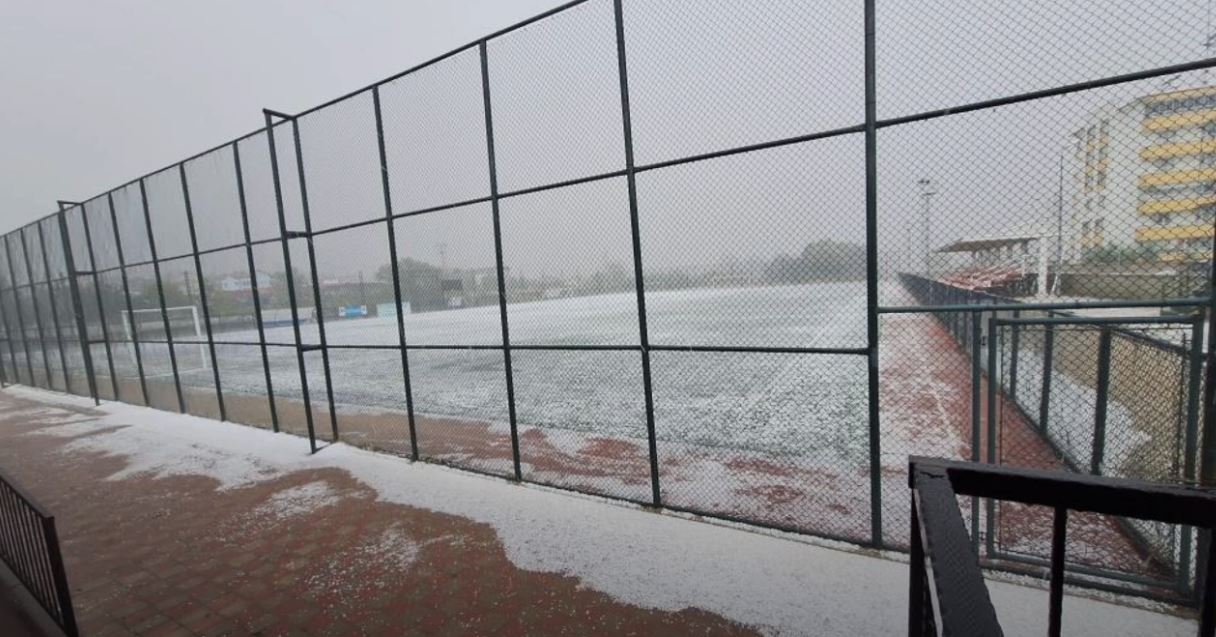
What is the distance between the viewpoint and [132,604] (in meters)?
3.83

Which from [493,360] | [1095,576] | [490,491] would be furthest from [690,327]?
[1095,576]

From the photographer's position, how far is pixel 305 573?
13.1ft

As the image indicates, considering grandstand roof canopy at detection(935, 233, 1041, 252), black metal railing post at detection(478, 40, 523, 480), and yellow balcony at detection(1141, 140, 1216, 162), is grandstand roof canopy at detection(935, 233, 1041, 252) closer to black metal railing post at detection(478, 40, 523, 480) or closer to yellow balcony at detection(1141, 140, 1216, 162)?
yellow balcony at detection(1141, 140, 1216, 162)

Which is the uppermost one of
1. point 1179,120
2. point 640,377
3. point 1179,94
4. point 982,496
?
point 1179,94

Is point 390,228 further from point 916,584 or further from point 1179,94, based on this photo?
point 1179,94

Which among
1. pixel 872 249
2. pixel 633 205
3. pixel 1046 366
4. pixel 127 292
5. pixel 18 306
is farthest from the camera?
pixel 18 306

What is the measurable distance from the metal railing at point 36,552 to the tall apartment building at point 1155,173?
20.6 feet

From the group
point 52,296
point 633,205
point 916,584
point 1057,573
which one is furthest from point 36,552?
point 52,296

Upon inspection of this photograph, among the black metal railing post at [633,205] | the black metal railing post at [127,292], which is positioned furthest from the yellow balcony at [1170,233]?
the black metal railing post at [127,292]

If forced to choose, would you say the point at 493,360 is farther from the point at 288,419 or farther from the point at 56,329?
the point at 56,329

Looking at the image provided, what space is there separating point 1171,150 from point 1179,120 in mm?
160

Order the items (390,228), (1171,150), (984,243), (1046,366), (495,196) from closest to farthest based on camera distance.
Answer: (1171,150), (984,243), (1046,366), (495,196), (390,228)

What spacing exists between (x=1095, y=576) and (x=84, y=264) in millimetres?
17440

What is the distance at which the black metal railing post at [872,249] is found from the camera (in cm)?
341
